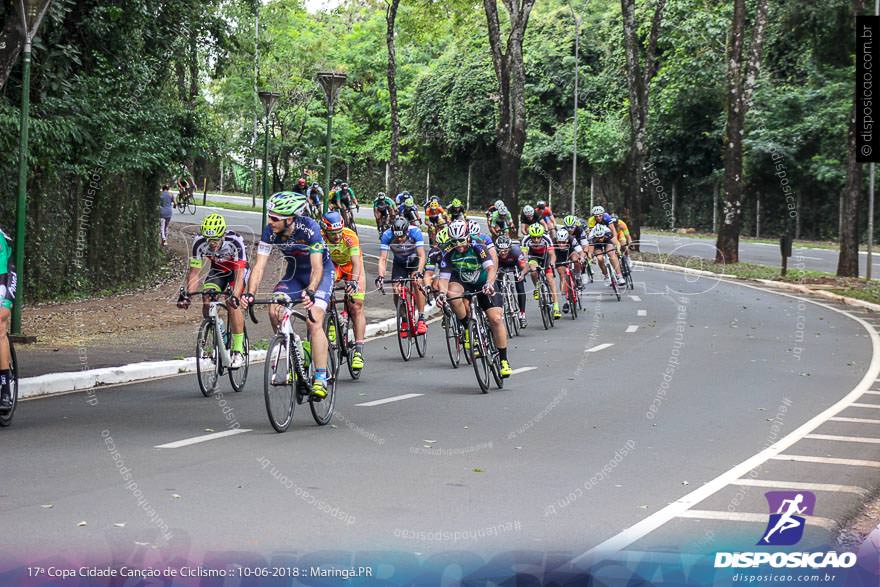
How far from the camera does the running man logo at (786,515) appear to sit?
7184 mm

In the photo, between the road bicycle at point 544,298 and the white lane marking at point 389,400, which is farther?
the road bicycle at point 544,298

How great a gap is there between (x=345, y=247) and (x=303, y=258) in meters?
3.55

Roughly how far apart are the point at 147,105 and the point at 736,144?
17.7 meters

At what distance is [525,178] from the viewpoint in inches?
2687

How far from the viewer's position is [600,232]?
89.0ft

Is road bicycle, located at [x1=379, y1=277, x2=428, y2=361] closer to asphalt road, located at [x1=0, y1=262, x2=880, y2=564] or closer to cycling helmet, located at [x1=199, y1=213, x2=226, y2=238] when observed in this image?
asphalt road, located at [x1=0, y1=262, x2=880, y2=564]

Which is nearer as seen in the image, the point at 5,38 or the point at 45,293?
the point at 5,38

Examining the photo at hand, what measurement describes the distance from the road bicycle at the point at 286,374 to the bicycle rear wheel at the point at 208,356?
229 centimetres

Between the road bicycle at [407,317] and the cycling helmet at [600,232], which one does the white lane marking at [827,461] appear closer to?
the road bicycle at [407,317]

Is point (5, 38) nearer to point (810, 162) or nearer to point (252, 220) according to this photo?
point (252, 220)

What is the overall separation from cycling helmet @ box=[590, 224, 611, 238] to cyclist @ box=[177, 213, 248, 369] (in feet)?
47.6

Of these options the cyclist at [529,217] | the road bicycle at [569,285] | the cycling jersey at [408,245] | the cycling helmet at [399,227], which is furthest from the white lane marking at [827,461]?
the road bicycle at [569,285]

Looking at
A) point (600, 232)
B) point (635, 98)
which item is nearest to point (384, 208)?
point (600, 232)

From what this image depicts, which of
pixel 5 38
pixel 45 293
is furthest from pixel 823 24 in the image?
pixel 5 38
